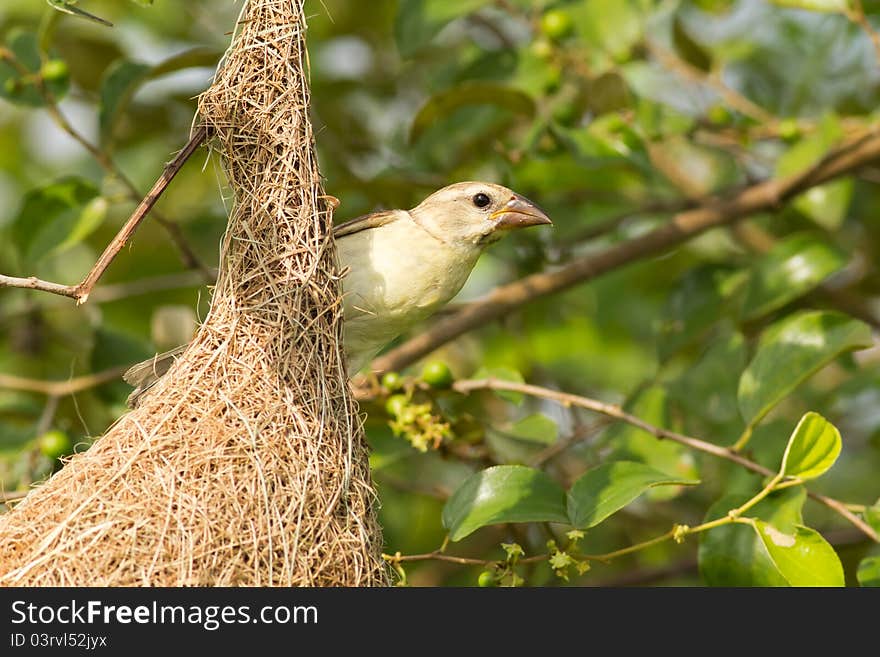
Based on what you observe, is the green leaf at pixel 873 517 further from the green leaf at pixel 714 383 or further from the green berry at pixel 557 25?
the green berry at pixel 557 25

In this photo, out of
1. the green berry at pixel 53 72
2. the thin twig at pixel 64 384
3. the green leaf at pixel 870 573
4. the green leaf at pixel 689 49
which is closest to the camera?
the green leaf at pixel 870 573

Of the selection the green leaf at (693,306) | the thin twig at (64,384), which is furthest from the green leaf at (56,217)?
the green leaf at (693,306)

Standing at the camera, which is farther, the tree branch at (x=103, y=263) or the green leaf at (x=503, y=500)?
the green leaf at (x=503, y=500)

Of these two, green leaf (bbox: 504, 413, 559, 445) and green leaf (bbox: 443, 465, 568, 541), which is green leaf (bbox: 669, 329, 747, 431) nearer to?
green leaf (bbox: 504, 413, 559, 445)

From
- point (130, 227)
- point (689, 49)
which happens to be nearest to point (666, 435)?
point (130, 227)

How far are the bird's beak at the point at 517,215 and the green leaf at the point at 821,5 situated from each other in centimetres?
132

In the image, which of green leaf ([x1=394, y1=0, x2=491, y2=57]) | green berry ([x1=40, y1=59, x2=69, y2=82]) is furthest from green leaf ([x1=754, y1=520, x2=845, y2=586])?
green berry ([x1=40, y1=59, x2=69, y2=82])

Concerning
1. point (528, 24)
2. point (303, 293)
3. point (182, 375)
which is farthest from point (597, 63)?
point (182, 375)

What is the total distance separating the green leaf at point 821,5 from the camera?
13.7 feet

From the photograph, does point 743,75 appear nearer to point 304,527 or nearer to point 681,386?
point 681,386

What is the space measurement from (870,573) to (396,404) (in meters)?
1.48

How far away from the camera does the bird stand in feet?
11.8

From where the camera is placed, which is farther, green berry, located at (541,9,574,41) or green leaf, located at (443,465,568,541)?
green berry, located at (541,9,574,41)

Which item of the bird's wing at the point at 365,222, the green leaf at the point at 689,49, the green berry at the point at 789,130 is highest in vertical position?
the green leaf at the point at 689,49
